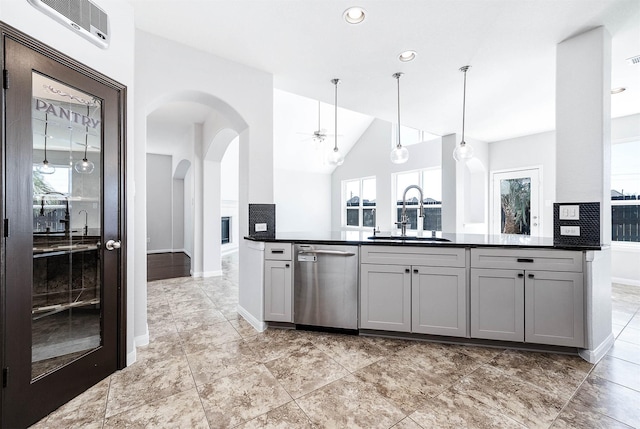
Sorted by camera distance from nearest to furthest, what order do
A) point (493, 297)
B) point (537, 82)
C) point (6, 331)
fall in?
point (6, 331)
point (493, 297)
point (537, 82)

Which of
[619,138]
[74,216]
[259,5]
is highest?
[259,5]

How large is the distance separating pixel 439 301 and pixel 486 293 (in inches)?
15.0

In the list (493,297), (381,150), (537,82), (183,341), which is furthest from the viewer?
(381,150)

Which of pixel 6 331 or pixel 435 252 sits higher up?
pixel 435 252

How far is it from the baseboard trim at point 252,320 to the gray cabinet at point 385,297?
0.97m

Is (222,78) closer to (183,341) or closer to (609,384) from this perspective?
(183,341)

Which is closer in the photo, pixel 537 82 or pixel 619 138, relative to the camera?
pixel 537 82

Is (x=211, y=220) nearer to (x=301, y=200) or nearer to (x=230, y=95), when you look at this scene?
(x=230, y=95)

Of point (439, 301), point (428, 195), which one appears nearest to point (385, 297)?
point (439, 301)

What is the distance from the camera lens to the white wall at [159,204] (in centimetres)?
802

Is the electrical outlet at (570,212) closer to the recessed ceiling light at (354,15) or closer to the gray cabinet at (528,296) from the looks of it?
the gray cabinet at (528,296)

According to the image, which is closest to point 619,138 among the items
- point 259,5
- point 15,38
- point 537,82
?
point 537,82

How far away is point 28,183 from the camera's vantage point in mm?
1481

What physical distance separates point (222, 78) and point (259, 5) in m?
0.94
